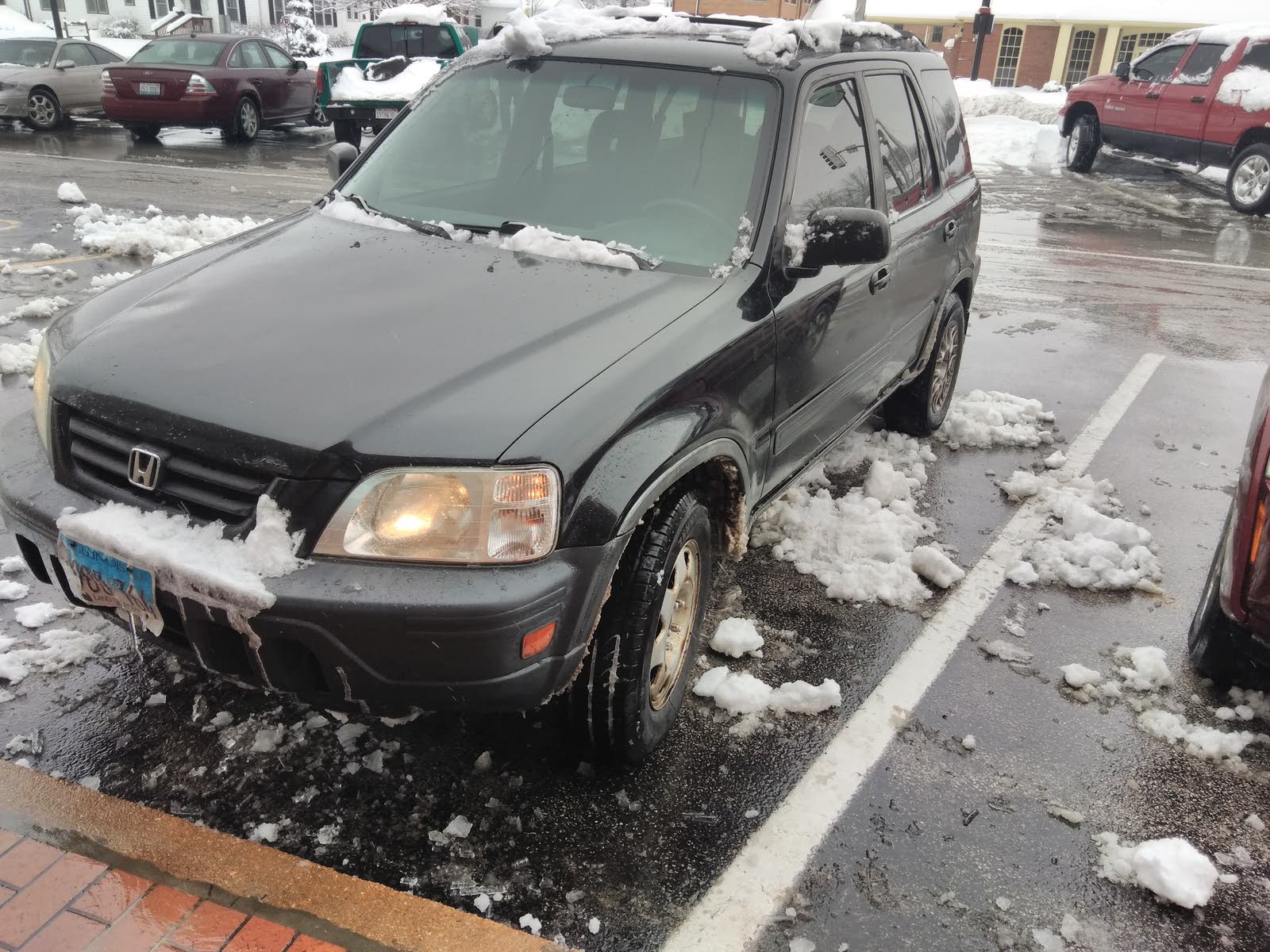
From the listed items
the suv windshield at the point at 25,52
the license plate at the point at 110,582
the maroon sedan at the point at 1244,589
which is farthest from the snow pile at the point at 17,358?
the suv windshield at the point at 25,52

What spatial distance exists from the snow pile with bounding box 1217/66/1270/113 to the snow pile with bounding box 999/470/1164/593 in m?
10.2

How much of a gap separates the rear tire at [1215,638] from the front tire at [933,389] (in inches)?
75.4

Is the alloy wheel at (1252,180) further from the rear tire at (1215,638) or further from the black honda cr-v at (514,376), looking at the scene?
the rear tire at (1215,638)

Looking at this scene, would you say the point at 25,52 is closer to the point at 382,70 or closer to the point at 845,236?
the point at 382,70

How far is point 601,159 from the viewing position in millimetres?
3332

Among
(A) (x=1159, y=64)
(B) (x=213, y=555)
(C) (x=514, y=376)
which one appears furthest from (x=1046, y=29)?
(B) (x=213, y=555)

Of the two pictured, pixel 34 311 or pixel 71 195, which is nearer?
pixel 34 311

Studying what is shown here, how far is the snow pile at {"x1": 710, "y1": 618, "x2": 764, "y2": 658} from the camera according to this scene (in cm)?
339

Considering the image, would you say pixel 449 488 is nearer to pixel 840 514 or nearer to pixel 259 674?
pixel 259 674

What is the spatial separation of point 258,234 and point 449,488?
1.69 meters

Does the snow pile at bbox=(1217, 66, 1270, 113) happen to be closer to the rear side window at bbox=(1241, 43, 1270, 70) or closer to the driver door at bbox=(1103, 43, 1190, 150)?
the rear side window at bbox=(1241, 43, 1270, 70)

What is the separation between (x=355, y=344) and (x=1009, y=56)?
42505 millimetres

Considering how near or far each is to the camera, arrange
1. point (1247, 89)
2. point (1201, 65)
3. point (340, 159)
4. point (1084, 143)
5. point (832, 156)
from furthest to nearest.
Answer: point (1084, 143), point (1201, 65), point (1247, 89), point (340, 159), point (832, 156)

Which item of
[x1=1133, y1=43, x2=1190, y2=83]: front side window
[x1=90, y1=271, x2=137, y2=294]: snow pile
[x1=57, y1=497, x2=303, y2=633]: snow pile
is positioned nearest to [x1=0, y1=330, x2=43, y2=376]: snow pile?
[x1=90, y1=271, x2=137, y2=294]: snow pile
